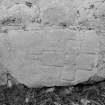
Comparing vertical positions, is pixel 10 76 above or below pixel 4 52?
below

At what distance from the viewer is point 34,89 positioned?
1592mm

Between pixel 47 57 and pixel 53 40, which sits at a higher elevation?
pixel 53 40

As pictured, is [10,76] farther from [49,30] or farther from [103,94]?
[103,94]

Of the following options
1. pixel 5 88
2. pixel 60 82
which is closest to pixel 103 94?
pixel 60 82

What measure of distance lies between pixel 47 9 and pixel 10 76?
0.58m

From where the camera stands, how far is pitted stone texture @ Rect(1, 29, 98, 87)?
150 centimetres

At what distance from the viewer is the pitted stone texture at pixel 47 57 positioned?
1.50m

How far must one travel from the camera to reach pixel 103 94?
1.56 m

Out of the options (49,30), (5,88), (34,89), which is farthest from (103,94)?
(5,88)

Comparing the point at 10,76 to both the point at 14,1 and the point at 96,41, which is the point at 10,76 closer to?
the point at 14,1

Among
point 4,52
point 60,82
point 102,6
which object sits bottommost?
point 60,82

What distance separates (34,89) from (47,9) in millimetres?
607

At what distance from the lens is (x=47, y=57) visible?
1.52 metres

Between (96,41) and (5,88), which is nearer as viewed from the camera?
(96,41)
